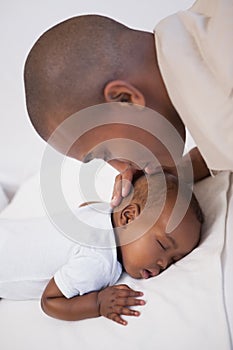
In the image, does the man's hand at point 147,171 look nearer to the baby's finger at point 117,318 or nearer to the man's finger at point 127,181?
the man's finger at point 127,181

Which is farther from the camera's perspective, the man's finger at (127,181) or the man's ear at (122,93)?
the man's finger at (127,181)

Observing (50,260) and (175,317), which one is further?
(50,260)

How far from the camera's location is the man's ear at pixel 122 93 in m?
0.67

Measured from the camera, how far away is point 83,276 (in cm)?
81

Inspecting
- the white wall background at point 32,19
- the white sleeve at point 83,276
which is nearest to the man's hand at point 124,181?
the white sleeve at point 83,276

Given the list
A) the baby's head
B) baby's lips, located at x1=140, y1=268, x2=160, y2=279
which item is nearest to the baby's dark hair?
the baby's head

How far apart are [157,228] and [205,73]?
0.30 m

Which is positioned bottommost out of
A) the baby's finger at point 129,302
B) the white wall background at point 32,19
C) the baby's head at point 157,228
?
the baby's finger at point 129,302

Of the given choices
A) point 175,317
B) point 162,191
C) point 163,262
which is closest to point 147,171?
point 162,191

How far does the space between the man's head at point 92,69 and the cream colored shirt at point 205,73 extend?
4cm

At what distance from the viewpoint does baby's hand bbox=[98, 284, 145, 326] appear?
730mm

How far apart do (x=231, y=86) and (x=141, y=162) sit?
9.9 inches

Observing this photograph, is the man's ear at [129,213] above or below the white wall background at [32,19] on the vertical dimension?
below

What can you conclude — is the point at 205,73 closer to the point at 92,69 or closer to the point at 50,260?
the point at 92,69
